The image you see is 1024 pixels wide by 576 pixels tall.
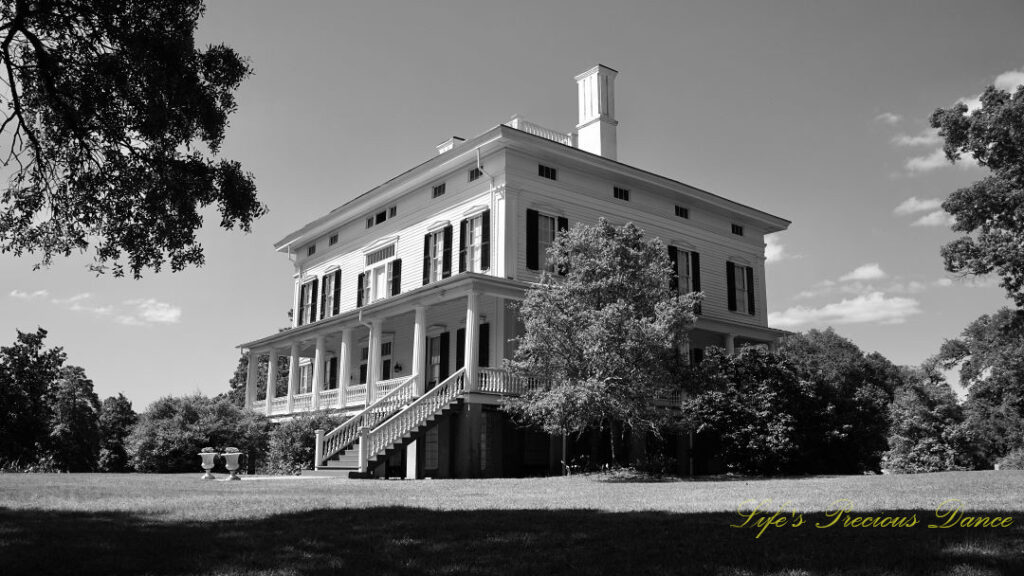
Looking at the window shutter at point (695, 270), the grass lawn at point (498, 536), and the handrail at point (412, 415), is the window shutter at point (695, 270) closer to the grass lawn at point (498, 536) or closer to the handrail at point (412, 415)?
the handrail at point (412, 415)

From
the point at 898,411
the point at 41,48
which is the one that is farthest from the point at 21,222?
the point at 898,411

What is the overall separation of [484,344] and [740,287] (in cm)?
1065

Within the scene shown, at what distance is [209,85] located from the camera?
11.5 metres

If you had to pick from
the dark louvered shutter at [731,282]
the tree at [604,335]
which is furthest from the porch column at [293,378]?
the dark louvered shutter at [731,282]

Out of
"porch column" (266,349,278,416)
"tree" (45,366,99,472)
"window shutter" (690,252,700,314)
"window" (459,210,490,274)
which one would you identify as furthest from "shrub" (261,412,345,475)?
"window shutter" (690,252,700,314)

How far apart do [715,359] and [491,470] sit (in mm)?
6496

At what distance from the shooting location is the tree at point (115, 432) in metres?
32.1

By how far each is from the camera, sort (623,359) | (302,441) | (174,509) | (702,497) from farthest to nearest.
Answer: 1. (302,441)
2. (623,359)
3. (702,497)
4. (174,509)

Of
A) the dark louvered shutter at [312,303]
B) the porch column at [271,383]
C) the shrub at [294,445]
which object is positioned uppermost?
the dark louvered shutter at [312,303]

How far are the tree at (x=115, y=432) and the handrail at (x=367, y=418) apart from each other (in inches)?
444

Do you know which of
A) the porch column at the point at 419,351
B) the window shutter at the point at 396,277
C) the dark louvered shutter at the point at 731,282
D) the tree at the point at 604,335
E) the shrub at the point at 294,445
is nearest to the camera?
the tree at the point at 604,335

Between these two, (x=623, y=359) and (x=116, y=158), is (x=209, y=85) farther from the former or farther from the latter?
(x=623, y=359)

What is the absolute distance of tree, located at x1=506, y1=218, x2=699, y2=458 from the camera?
702 inches

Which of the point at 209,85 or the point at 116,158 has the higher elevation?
the point at 209,85
